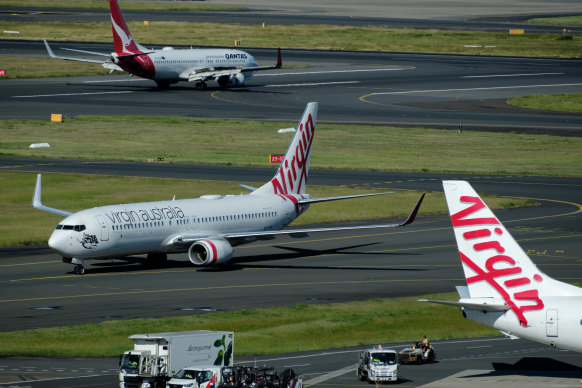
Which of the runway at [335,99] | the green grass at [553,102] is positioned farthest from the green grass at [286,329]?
the green grass at [553,102]

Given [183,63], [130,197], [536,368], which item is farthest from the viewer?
[183,63]

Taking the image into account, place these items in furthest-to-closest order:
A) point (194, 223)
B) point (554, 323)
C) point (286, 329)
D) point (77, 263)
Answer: point (194, 223) < point (77, 263) < point (286, 329) < point (554, 323)

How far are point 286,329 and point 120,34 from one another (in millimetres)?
110550

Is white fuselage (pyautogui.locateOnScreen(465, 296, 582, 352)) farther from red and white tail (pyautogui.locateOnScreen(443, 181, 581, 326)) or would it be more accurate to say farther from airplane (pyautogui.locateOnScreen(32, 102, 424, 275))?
airplane (pyautogui.locateOnScreen(32, 102, 424, 275))

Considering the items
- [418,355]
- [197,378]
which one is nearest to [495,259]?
[418,355]

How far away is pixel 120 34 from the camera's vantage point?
164 meters

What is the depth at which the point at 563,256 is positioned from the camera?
83.1 metres

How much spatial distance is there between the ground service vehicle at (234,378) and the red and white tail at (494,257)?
927 centimetres

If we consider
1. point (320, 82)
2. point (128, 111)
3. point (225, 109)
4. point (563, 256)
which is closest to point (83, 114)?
point (128, 111)

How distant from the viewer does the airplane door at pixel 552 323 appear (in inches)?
1822

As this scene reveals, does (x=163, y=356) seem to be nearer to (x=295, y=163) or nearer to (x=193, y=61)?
(x=295, y=163)

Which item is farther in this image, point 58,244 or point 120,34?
point 120,34

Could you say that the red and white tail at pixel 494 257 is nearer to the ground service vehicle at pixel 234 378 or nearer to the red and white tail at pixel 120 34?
the ground service vehicle at pixel 234 378

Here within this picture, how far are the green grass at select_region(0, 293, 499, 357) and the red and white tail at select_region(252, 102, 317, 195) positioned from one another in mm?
19881
